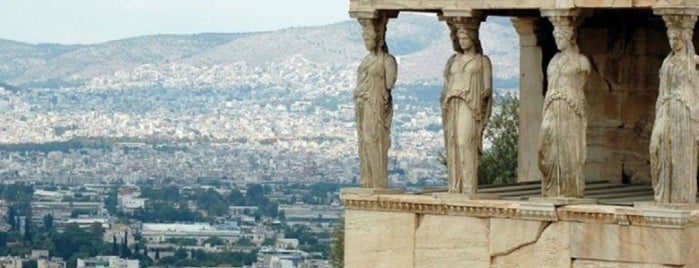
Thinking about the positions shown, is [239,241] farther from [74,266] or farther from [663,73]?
[663,73]

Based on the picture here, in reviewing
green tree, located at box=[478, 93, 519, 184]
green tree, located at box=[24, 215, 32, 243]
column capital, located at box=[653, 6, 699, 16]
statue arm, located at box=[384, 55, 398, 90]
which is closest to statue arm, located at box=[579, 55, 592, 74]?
column capital, located at box=[653, 6, 699, 16]

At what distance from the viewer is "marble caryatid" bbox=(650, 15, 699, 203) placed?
68.6 feet

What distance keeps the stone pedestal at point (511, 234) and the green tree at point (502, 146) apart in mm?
13996

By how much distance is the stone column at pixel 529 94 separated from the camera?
81.9ft

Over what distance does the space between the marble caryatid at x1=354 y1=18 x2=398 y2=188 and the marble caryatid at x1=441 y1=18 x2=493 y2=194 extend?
1.79 feet

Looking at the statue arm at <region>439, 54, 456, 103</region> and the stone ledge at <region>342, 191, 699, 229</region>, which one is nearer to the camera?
the stone ledge at <region>342, 191, 699, 229</region>

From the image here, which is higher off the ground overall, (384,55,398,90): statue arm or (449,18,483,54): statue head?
(449,18,483,54): statue head

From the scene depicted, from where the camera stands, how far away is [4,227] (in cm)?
14050

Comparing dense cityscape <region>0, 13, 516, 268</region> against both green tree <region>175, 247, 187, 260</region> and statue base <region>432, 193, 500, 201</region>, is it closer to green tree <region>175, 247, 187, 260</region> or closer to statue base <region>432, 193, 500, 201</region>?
green tree <region>175, 247, 187, 260</region>

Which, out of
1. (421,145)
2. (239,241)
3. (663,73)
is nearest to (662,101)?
(663,73)

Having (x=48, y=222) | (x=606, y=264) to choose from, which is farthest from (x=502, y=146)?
(x=48, y=222)

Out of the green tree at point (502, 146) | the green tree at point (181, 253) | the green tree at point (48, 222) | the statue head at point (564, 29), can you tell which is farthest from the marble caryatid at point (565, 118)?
the green tree at point (48, 222)

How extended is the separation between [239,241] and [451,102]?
104056mm

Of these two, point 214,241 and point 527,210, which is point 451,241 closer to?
point 527,210
